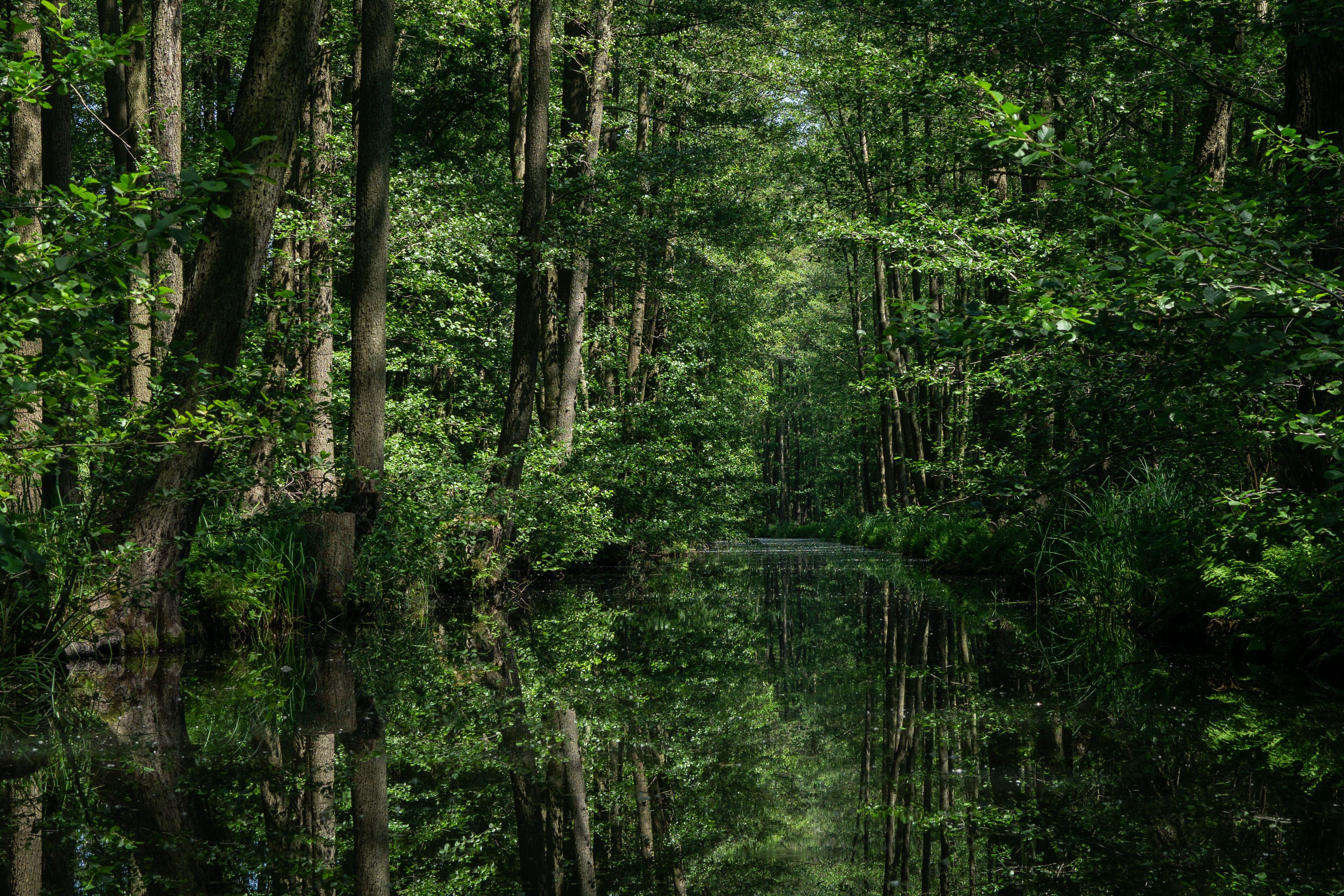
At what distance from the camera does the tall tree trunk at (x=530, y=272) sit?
477 inches

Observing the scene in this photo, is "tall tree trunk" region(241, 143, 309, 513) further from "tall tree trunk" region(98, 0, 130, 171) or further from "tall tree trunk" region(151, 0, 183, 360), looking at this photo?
"tall tree trunk" region(98, 0, 130, 171)

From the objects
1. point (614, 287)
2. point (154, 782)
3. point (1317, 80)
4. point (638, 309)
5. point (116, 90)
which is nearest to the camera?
point (154, 782)

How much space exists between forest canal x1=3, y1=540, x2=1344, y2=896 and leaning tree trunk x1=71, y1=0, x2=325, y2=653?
0.53 m

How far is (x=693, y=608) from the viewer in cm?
1138

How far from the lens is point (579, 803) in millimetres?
3529

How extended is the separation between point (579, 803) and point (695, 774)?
62 cm

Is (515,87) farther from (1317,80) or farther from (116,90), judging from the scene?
(1317,80)

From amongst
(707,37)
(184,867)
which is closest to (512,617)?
(184,867)

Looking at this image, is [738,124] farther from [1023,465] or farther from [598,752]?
[598,752]

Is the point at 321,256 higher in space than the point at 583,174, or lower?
lower

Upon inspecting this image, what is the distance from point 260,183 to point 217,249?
0.58 metres

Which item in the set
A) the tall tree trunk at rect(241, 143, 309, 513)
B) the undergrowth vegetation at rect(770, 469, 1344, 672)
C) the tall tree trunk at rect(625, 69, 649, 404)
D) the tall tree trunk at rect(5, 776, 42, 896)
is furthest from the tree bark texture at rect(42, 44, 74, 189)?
the undergrowth vegetation at rect(770, 469, 1344, 672)

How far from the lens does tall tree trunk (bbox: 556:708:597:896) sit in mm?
2844

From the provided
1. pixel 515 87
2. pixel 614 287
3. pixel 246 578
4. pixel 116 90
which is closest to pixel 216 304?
pixel 246 578
